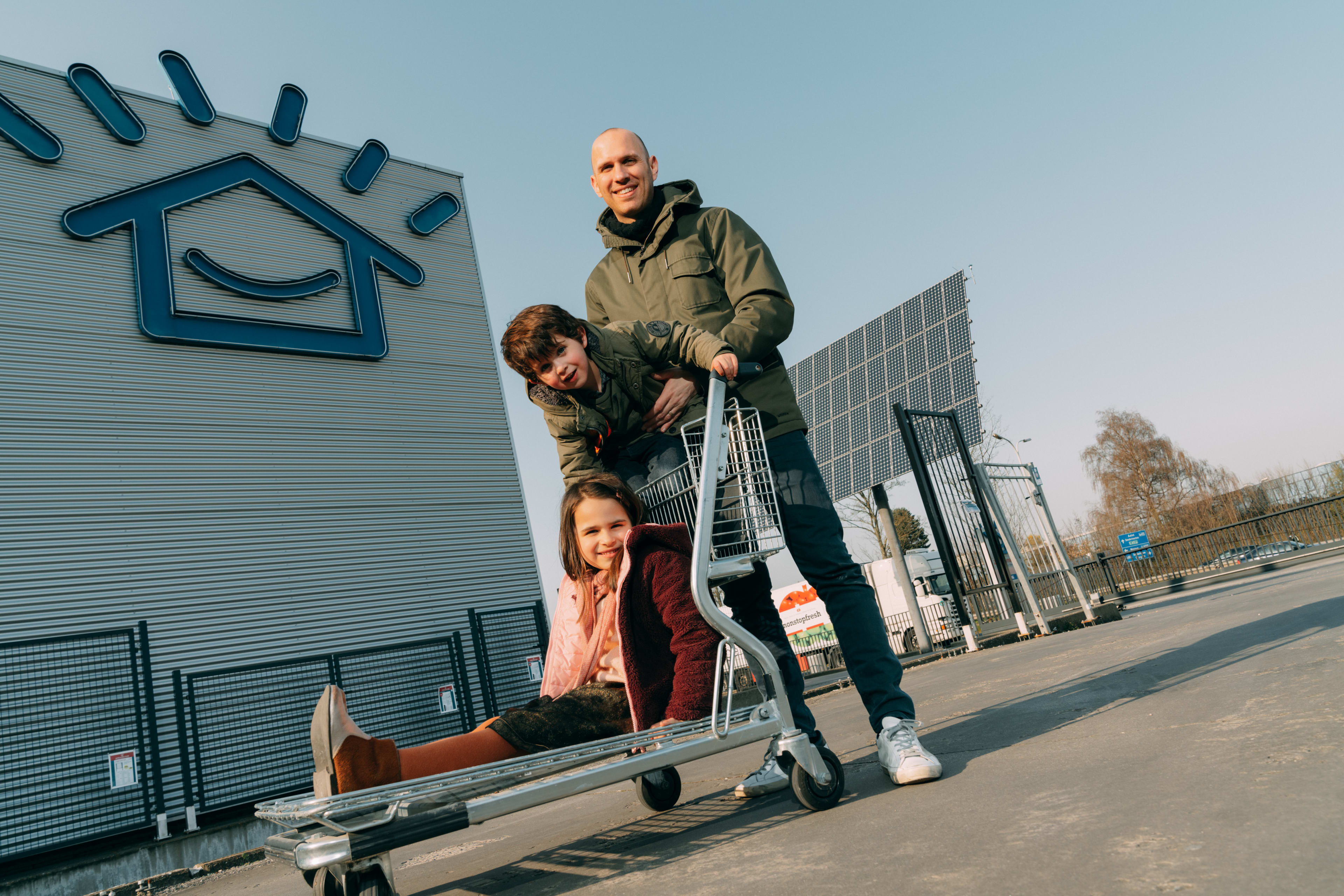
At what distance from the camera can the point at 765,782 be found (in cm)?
255

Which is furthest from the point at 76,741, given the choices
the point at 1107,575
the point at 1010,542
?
the point at 1107,575

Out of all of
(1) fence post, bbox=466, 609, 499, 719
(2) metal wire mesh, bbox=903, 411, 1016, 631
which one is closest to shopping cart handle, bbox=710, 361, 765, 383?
(2) metal wire mesh, bbox=903, 411, 1016, 631

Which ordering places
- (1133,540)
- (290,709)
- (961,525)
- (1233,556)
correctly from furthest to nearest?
1. (1133,540)
2. (1233,556)
3. (961,525)
4. (290,709)

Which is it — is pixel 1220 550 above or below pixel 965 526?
below

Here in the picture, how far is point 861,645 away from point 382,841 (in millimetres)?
1588

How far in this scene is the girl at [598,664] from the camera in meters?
1.71

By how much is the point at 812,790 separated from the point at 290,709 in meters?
8.02

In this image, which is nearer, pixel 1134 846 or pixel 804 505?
pixel 1134 846

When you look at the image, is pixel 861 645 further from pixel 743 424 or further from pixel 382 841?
pixel 382 841

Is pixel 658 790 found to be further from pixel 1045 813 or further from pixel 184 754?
pixel 184 754

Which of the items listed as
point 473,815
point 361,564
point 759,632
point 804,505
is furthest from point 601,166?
point 361,564

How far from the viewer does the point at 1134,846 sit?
4.23 ft

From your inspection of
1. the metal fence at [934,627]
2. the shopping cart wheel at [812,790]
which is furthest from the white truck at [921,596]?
the shopping cart wheel at [812,790]

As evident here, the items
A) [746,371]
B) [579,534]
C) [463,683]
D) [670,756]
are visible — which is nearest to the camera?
[670,756]
